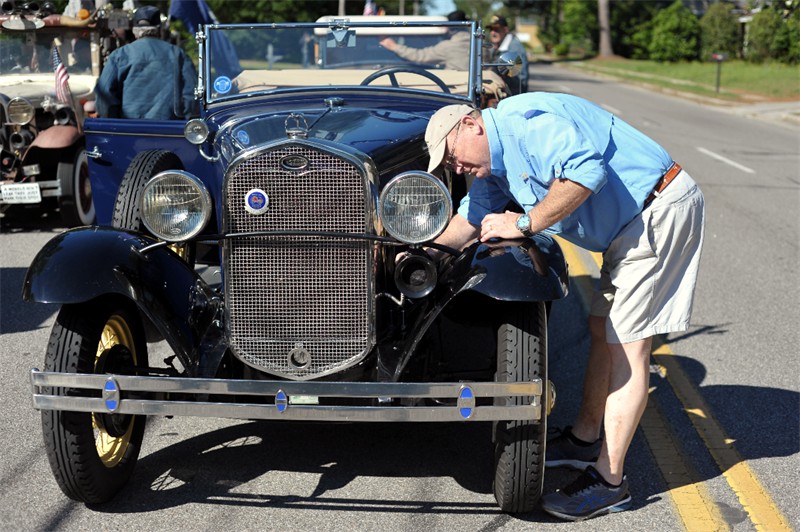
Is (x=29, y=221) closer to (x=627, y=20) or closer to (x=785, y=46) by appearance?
(x=785, y=46)

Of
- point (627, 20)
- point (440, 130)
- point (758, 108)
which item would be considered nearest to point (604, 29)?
point (627, 20)

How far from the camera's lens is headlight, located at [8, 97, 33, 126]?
8.84m

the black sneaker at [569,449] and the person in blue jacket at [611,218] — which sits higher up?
the person in blue jacket at [611,218]

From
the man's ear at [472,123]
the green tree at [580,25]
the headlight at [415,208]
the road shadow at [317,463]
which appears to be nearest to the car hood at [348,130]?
the headlight at [415,208]

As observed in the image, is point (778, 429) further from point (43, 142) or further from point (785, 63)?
point (785, 63)

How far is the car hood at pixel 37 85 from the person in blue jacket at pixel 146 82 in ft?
5.45

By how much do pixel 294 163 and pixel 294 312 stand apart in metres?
0.55

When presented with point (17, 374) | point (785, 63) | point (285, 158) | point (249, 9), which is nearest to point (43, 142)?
point (17, 374)

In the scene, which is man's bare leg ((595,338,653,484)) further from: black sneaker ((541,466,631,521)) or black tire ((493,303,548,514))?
black tire ((493,303,548,514))

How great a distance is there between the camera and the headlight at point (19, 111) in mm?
8844

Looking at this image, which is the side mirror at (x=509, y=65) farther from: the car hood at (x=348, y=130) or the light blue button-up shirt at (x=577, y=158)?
the light blue button-up shirt at (x=577, y=158)

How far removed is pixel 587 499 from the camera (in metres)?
3.73

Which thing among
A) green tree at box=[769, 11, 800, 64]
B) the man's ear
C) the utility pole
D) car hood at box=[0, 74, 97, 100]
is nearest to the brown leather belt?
the man's ear

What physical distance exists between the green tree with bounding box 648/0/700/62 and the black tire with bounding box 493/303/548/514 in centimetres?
4793
